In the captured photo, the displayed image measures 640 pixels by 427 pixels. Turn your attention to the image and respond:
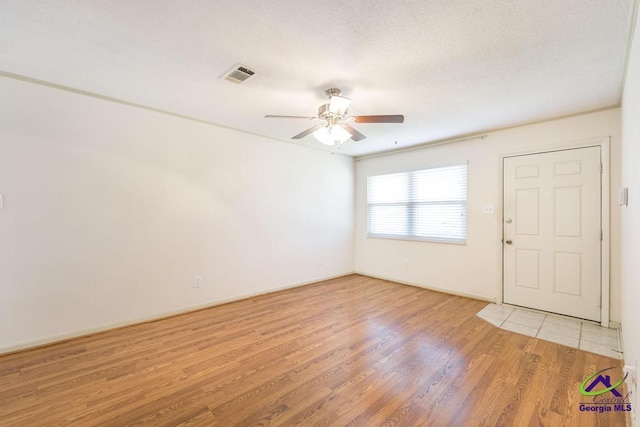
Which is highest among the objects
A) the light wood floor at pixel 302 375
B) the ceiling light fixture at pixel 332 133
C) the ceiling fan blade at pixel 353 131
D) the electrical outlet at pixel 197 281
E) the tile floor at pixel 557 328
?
the ceiling fan blade at pixel 353 131

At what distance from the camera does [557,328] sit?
2.92 m

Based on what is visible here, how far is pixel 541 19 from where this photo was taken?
1627mm

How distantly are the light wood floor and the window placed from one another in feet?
5.00

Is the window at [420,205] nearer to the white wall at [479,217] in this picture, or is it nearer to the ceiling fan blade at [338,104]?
the white wall at [479,217]

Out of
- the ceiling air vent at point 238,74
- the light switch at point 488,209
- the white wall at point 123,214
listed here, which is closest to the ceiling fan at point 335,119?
the ceiling air vent at point 238,74

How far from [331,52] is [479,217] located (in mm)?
3186

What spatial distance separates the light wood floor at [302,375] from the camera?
5.48 ft

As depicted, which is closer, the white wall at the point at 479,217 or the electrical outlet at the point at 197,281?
the white wall at the point at 479,217

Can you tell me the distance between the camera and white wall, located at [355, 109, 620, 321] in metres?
2.95

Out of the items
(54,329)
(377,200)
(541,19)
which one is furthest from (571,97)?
(54,329)

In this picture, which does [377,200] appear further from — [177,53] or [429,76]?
[177,53]

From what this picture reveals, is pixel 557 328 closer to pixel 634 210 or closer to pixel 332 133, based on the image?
pixel 634 210

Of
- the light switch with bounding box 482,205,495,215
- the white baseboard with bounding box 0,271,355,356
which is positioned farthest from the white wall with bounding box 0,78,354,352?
the light switch with bounding box 482,205,495,215

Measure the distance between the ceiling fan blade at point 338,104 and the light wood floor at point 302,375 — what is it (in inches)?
85.8
